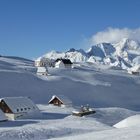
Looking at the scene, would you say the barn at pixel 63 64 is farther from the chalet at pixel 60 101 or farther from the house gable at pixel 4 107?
the house gable at pixel 4 107

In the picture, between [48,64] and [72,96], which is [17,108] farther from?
[48,64]

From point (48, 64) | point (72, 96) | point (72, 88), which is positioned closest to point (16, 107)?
point (72, 96)

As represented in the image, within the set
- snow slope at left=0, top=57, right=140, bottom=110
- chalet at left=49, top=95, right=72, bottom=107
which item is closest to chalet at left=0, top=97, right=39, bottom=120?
chalet at left=49, top=95, right=72, bottom=107

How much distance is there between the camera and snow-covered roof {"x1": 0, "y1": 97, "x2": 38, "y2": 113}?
64769 mm

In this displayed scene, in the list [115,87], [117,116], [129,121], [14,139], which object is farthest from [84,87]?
[14,139]

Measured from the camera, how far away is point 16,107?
65500 millimetres

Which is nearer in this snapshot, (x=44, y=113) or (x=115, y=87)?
(x=44, y=113)

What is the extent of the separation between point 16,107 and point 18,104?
1.55m

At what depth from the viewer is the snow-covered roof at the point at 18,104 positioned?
64.8 meters

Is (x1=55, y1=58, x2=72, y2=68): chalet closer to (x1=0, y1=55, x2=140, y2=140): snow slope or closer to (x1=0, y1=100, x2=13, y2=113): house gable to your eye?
(x1=0, y1=55, x2=140, y2=140): snow slope

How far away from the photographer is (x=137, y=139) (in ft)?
103

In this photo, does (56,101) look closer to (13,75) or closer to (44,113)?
(44,113)

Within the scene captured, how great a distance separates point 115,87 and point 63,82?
60.5 feet

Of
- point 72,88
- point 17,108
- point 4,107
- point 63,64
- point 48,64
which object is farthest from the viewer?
point 48,64
